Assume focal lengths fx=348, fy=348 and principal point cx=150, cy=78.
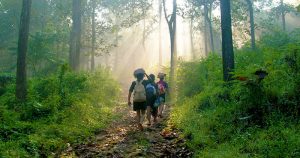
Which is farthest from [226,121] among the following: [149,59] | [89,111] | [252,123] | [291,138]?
[149,59]

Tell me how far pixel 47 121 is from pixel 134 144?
12.1 ft

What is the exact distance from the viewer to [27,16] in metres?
14.4

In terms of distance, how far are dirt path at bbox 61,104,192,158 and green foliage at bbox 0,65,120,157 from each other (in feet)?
1.99

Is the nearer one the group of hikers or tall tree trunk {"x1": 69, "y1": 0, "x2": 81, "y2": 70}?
the group of hikers

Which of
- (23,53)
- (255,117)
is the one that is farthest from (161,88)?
(23,53)

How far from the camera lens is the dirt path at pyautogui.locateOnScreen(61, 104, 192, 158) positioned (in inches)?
343

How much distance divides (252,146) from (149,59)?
6113 cm

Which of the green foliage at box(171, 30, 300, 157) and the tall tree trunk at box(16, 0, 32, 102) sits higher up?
the tall tree trunk at box(16, 0, 32, 102)

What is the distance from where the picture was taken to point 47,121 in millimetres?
11734

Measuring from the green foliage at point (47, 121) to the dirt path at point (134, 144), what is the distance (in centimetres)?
61

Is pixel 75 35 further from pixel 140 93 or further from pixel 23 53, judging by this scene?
pixel 140 93

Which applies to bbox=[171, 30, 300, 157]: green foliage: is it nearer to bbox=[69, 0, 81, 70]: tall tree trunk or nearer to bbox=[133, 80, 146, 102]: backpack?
bbox=[133, 80, 146, 102]: backpack

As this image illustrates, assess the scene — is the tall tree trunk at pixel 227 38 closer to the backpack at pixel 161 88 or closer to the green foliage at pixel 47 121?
the backpack at pixel 161 88

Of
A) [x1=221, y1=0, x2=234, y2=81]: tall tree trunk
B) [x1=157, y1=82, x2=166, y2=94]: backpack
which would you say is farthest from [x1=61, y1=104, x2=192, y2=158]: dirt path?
[x1=221, y1=0, x2=234, y2=81]: tall tree trunk
